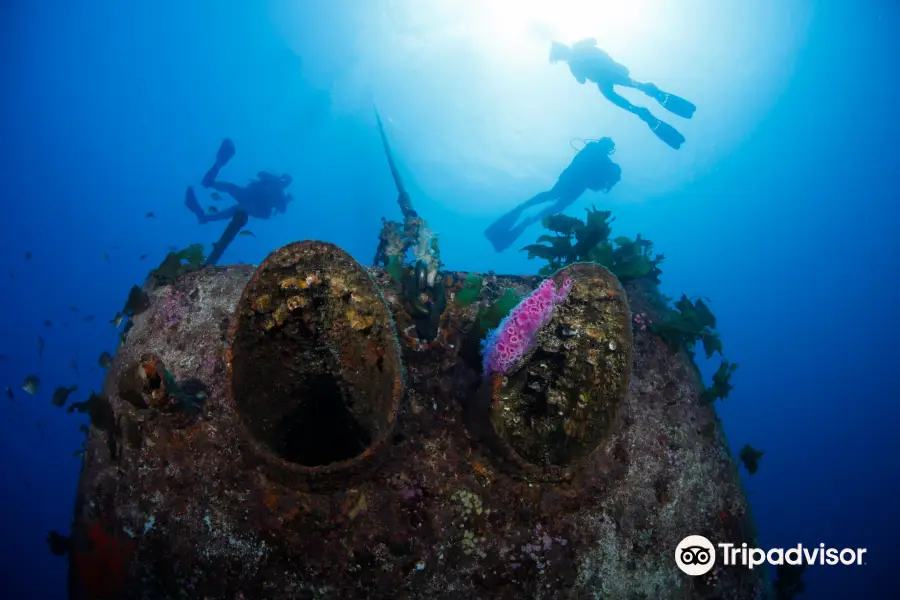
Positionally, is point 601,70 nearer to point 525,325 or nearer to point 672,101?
point 672,101

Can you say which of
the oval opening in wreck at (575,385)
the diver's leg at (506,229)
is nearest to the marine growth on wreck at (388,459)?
the oval opening in wreck at (575,385)

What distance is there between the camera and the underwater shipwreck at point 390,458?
8.00 feet

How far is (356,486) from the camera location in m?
2.50

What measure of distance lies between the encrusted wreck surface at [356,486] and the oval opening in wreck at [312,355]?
0.04ft

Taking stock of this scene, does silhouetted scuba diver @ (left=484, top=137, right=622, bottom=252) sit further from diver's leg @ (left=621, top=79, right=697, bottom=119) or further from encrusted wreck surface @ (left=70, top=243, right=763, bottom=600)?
encrusted wreck surface @ (left=70, top=243, right=763, bottom=600)

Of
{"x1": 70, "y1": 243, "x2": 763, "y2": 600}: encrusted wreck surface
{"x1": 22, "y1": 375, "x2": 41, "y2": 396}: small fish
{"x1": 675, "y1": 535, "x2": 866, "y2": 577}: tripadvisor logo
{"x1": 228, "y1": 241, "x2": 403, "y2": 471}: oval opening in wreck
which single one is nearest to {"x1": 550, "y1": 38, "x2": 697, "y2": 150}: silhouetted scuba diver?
{"x1": 675, "y1": 535, "x2": 866, "y2": 577}: tripadvisor logo

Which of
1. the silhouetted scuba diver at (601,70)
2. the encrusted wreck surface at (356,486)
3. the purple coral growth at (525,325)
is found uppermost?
the silhouetted scuba diver at (601,70)

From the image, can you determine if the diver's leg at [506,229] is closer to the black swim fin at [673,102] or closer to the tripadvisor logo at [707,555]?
the black swim fin at [673,102]

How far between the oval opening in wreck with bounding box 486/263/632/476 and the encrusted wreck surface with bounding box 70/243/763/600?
0.03m

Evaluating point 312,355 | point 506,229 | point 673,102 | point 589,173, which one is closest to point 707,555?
point 312,355

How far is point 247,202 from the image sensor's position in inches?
612

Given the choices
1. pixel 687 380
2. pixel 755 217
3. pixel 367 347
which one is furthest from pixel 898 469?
pixel 367 347

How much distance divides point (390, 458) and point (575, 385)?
1366mm

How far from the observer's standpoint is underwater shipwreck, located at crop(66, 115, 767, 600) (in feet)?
8.00
